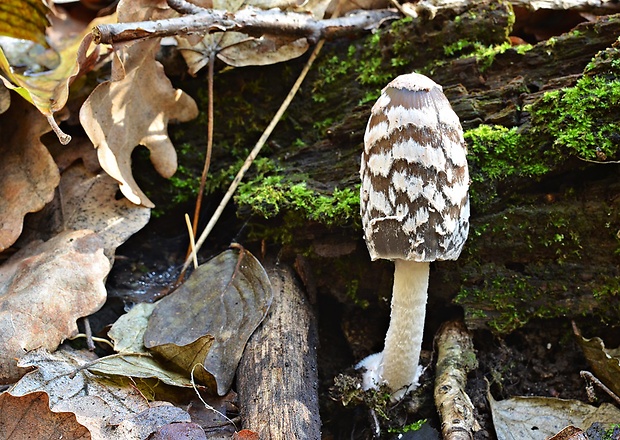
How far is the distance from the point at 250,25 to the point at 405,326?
6.30 ft

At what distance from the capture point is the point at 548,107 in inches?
114

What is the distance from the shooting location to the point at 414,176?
2420mm

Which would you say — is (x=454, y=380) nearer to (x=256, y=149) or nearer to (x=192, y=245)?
(x=192, y=245)

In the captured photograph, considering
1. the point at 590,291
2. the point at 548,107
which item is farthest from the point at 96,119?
the point at 590,291

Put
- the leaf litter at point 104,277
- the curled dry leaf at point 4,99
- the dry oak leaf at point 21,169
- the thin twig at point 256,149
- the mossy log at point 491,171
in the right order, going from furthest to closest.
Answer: the thin twig at point 256,149 < the curled dry leaf at point 4,99 < the dry oak leaf at point 21,169 < the mossy log at point 491,171 < the leaf litter at point 104,277

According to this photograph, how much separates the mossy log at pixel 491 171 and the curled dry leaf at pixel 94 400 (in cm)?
118

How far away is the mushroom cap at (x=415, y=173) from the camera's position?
241 cm

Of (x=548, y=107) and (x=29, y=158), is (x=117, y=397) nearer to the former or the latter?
(x=29, y=158)

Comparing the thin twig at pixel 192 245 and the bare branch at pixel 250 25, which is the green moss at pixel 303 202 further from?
the bare branch at pixel 250 25

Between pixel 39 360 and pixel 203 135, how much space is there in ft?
5.84

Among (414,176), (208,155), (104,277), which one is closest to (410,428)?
(414,176)

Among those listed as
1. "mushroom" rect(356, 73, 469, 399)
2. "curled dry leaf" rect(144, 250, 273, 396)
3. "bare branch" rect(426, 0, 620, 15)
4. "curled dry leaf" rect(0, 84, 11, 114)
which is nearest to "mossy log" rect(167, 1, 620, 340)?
"bare branch" rect(426, 0, 620, 15)

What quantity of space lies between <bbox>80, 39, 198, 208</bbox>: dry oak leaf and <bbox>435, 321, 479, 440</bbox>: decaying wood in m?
1.89

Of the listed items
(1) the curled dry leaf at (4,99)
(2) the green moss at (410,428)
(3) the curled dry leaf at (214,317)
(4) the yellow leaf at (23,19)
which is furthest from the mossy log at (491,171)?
(4) the yellow leaf at (23,19)
